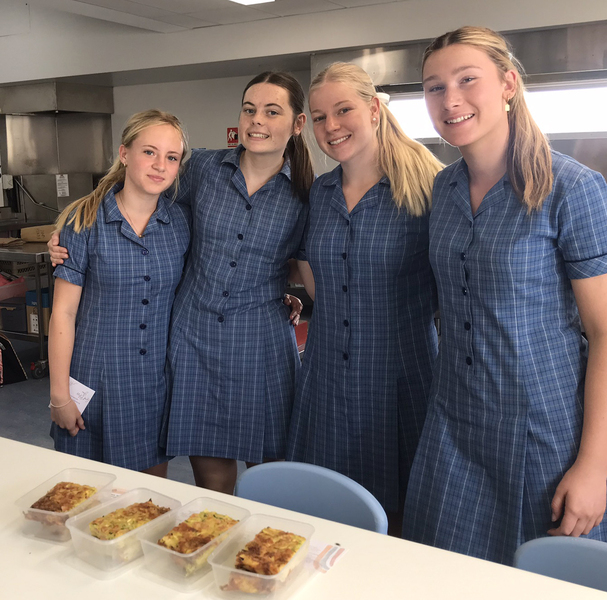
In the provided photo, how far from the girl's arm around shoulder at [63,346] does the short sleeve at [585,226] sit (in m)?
1.51

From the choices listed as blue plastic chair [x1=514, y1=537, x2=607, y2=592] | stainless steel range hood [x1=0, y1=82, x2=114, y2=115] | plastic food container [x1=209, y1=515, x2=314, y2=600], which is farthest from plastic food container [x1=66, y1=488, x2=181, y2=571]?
stainless steel range hood [x1=0, y1=82, x2=114, y2=115]

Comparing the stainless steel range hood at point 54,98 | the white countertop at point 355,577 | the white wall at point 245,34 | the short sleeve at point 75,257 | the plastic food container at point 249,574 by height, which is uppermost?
the white wall at point 245,34

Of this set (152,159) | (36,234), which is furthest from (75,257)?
(36,234)

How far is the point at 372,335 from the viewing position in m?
1.99

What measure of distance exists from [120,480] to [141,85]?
688 cm

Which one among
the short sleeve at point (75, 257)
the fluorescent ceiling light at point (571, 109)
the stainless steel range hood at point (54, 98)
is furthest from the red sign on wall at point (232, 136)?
the short sleeve at point (75, 257)

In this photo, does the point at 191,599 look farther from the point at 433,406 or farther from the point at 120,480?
the point at 433,406

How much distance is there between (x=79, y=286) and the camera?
2145 mm

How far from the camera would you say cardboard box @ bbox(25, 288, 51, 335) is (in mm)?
A: 5281

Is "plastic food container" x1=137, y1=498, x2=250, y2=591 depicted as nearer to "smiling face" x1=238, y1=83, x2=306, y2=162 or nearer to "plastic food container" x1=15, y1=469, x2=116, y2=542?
"plastic food container" x1=15, y1=469, x2=116, y2=542

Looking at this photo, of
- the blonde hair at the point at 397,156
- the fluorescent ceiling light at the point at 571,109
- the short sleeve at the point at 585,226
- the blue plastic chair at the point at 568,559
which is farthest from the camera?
the fluorescent ceiling light at the point at 571,109

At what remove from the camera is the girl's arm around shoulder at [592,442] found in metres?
1.46

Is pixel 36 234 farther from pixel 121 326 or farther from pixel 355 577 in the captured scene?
pixel 355 577

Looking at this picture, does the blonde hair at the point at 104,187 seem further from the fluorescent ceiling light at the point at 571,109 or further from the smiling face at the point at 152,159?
the fluorescent ceiling light at the point at 571,109
